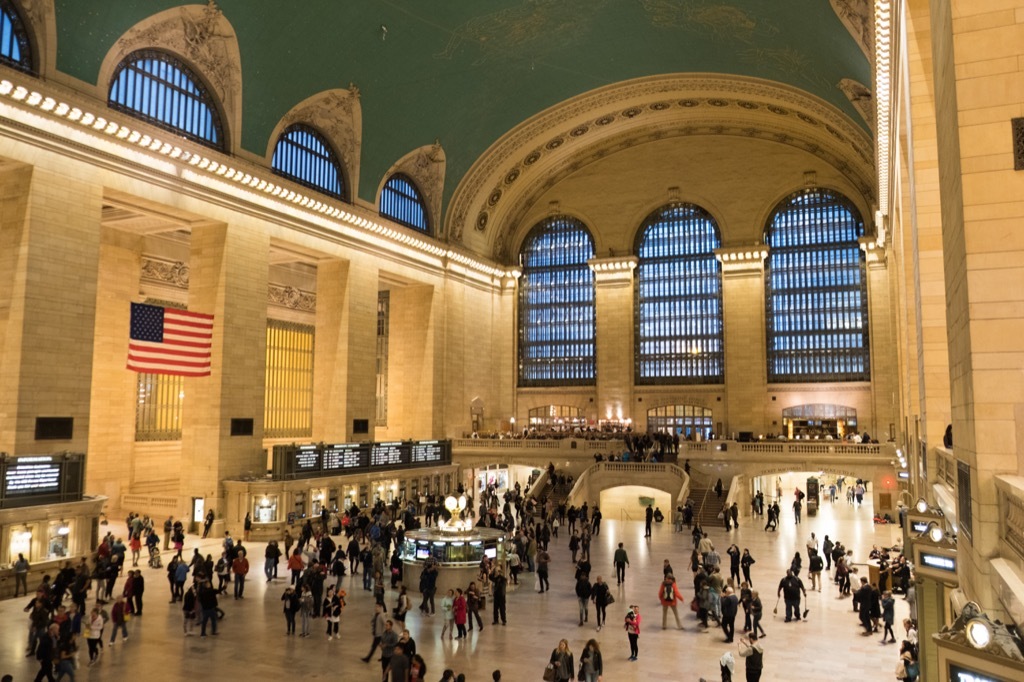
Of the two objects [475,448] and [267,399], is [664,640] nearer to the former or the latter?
[475,448]

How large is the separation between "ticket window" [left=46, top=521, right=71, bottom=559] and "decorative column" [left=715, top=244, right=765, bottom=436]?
28987mm

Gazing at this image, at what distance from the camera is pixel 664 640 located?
12516 millimetres

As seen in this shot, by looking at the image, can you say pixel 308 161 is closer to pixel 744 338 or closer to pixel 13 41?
pixel 13 41

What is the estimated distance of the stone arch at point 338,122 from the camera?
26.8 metres

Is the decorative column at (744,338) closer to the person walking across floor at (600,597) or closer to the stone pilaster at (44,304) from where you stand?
the person walking across floor at (600,597)

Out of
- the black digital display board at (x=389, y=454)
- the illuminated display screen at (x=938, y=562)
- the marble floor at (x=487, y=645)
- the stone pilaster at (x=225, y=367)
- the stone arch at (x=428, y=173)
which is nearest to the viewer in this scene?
the illuminated display screen at (x=938, y=562)

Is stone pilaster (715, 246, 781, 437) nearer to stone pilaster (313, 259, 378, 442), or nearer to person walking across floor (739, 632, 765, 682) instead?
stone pilaster (313, 259, 378, 442)

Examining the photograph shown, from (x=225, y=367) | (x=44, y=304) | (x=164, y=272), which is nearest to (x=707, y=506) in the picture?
(x=225, y=367)

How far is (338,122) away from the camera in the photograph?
28.9m

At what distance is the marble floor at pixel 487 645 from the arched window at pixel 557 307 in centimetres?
2500

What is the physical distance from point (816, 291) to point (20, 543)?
33.6 m

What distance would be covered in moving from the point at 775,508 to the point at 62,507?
20176 millimetres

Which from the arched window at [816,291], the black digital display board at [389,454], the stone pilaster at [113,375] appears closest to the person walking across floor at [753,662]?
the black digital display board at [389,454]

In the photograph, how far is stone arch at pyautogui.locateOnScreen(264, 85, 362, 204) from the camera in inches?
1055
